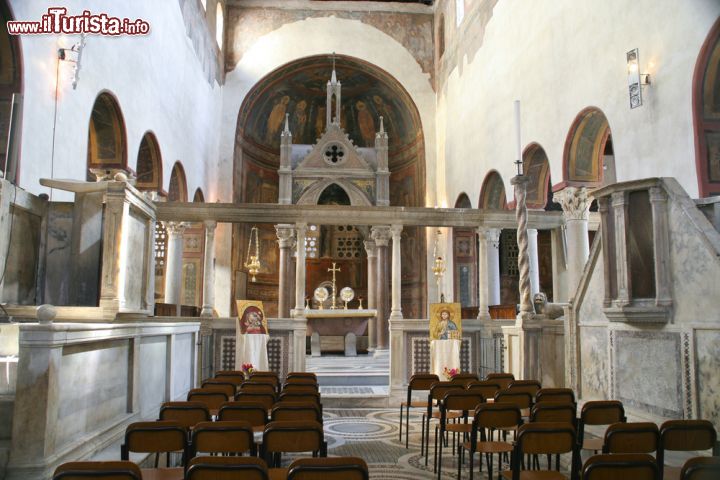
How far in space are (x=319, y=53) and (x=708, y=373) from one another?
69.0 ft

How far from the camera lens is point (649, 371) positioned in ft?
20.0

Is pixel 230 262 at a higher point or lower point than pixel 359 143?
lower

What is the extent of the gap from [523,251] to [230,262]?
14.9 metres

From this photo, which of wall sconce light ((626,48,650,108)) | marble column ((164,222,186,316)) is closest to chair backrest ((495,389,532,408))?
wall sconce light ((626,48,650,108))

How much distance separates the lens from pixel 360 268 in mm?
27078

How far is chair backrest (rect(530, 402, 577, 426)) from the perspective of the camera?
5.07 metres

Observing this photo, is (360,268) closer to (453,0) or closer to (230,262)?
(230,262)

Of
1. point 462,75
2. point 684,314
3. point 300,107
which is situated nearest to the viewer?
point 684,314

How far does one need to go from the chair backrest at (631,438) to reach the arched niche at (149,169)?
45.0ft

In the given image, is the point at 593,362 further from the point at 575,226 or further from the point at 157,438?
the point at 575,226

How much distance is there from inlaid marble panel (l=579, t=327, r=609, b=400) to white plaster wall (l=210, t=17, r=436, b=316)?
16183 millimetres

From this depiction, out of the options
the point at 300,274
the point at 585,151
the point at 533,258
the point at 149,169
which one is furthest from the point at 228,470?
the point at 149,169

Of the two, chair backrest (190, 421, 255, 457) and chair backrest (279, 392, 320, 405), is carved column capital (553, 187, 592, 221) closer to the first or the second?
chair backrest (279, 392, 320, 405)

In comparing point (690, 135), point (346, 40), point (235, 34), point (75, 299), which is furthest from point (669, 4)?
point (235, 34)
